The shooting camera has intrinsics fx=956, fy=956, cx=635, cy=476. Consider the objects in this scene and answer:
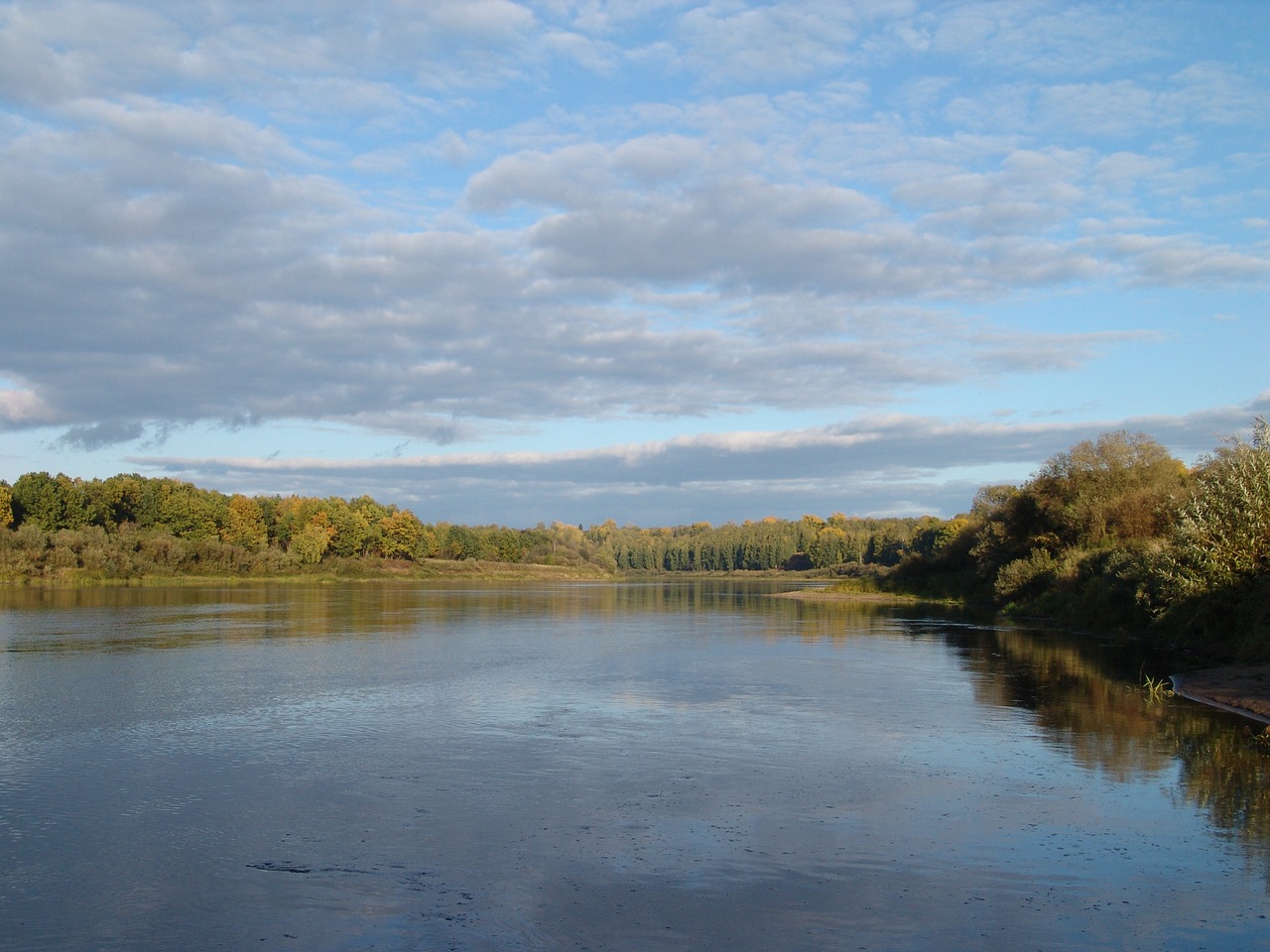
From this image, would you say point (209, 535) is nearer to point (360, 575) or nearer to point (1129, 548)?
point (360, 575)

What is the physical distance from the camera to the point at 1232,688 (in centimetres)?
2131

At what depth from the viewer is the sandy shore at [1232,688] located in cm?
1922

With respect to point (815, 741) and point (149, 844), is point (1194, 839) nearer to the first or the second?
point (815, 741)

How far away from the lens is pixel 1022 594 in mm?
54812

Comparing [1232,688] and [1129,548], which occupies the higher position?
[1129,548]

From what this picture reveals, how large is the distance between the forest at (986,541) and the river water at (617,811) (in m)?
6.00

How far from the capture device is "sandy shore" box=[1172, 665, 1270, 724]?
63.1ft

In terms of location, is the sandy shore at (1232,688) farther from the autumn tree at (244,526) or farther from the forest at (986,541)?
the autumn tree at (244,526)

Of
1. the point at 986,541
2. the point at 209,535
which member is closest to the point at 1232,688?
the point at 986,541

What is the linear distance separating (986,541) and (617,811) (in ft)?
194

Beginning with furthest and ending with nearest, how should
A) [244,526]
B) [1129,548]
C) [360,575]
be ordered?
[360,575], [244,526], [1129,548]

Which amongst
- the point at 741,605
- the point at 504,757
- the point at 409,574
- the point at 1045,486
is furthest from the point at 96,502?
the point at 504,757

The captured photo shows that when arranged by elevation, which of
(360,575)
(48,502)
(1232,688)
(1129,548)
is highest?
(48,502)

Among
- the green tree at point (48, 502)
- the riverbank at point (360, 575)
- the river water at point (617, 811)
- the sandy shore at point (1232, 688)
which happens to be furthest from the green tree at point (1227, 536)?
the green tree at point (48, 502)
